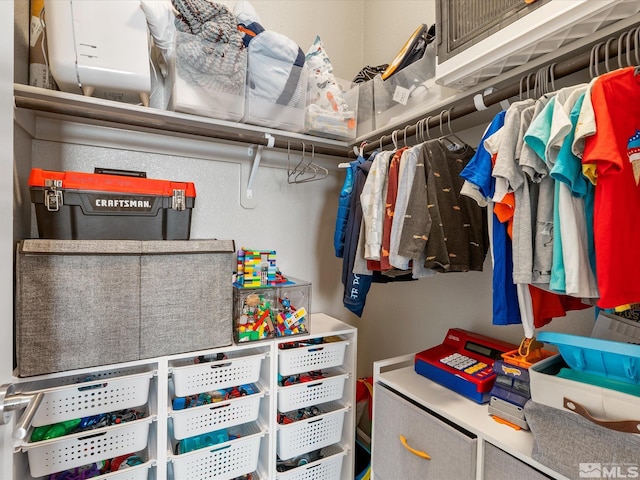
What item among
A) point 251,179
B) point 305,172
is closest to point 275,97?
point 251,179

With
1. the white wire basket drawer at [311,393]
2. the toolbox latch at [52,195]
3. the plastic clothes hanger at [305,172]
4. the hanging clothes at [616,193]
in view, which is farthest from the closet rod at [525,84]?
the toolbox latch at [52,195]

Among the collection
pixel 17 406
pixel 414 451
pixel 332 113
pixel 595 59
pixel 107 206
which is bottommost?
pixel 414 451

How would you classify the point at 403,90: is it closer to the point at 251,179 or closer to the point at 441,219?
the point at 441,219

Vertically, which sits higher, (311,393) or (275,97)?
(275,97)

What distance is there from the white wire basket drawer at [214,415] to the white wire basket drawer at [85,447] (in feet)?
0.35

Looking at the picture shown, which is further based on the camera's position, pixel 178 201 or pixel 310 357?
pixel 310 357

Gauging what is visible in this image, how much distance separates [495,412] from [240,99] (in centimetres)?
144

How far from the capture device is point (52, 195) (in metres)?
1.04

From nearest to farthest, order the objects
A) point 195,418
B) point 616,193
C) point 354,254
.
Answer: point 616,193
point 195,418
point 354,254

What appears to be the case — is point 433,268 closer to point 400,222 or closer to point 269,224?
point 400,222

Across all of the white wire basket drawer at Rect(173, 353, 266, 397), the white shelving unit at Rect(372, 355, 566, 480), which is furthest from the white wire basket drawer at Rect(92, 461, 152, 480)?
the white shelving unit at Rect(372, 355, 566, 480)

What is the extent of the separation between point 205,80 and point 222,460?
4.84ft

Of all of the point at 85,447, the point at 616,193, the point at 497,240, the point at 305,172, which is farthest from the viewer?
the point at 305,172

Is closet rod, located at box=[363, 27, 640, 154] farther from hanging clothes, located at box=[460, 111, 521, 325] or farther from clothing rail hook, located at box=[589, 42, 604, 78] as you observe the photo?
hanging clothes, located at box=[460, 111, 521, 325]
